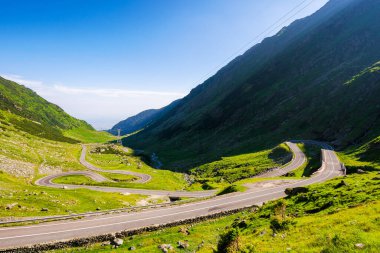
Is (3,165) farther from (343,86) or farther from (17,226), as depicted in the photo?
(343,86)

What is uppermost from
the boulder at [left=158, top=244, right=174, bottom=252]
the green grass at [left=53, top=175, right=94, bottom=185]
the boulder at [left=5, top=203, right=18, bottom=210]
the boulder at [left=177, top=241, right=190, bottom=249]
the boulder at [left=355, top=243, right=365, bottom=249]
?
the boulder at [left=5, top=203, right=18, bottom=210]

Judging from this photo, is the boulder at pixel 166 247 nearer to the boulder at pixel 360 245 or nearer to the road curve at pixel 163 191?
the boulder at pixel 360 245

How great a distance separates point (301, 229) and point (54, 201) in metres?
45.0

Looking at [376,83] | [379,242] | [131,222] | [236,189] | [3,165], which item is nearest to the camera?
[379,242]

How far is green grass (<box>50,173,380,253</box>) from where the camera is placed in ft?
63.6

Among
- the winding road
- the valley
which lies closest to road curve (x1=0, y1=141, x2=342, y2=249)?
the valley

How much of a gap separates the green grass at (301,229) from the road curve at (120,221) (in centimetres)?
315

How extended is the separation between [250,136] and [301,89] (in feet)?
175

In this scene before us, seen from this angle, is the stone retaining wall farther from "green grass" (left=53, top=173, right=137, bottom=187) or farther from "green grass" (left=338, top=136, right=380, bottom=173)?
"green grass" (left=338, top=136, right=380, bottom=173)

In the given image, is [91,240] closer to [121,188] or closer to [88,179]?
[121,188]

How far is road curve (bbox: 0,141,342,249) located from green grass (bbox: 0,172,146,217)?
9.52 meters

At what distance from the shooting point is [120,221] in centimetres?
3975

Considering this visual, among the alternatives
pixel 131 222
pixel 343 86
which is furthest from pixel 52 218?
pixel 343 86

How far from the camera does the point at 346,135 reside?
118 metres
